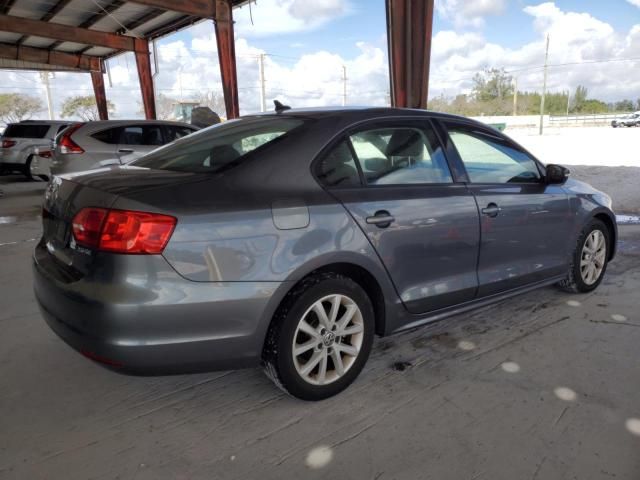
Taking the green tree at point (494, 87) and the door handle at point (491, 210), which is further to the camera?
the green tree at point (494, 87)

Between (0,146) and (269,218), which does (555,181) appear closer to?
(269,218)

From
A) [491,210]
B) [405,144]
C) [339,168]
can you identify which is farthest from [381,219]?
[491,210]

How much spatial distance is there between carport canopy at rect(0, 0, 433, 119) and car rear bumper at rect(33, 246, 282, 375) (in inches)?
270

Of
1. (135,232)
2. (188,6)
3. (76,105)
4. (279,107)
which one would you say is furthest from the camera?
(76,105)

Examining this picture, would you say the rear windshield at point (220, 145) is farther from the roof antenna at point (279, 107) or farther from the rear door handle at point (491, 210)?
the rear door handle at point (491, 210)

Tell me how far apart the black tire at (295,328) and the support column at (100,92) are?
2652 cm

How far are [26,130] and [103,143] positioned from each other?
21.3 ft

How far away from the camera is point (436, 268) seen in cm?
287

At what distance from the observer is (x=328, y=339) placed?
251cm

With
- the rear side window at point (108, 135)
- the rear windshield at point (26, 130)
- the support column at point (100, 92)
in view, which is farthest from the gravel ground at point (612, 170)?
the support column at point (100, 92)

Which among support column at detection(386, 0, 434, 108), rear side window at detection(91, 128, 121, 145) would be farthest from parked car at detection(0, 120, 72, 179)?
support column at detection(386, 0, 434, 108)

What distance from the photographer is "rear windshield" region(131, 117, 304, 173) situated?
8.36 feet

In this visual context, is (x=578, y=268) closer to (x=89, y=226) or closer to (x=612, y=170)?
(x=89, y=226)

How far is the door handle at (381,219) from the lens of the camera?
255 centimetres
